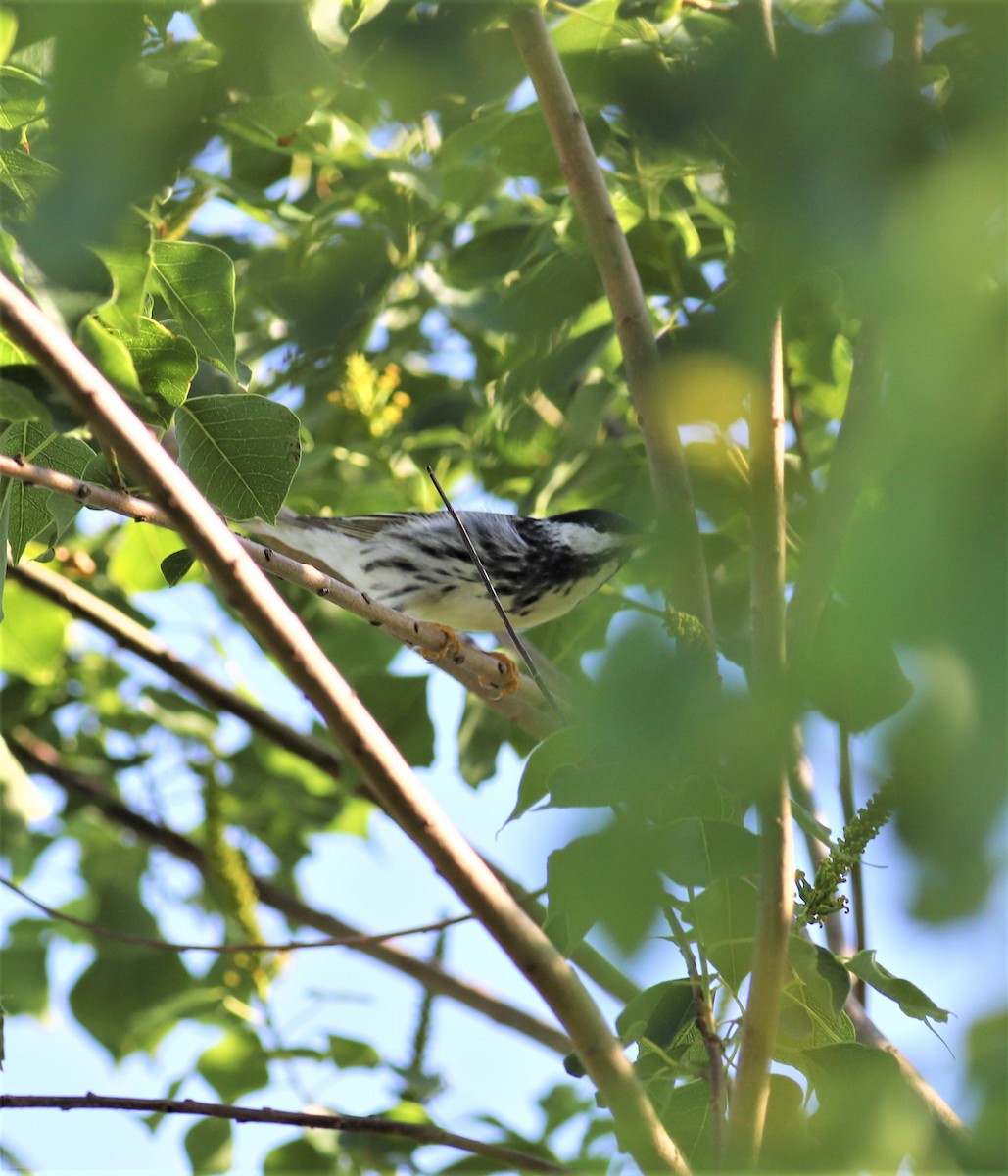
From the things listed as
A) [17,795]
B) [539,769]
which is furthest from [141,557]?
[539,769]

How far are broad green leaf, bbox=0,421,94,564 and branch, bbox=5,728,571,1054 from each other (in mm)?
1718

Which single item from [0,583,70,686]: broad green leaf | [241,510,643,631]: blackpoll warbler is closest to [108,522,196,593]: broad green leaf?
[0,583,70,686]: broad green leaf

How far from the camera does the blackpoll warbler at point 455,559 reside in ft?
12.8

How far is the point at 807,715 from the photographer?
2.09 feet

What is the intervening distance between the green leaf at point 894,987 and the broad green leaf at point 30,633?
98.8 inches

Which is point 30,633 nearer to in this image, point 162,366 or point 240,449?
point 240,449

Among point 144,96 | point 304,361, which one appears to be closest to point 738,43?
point 144,96

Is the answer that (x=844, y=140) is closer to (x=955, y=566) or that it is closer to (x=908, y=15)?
(x=908, y=15)

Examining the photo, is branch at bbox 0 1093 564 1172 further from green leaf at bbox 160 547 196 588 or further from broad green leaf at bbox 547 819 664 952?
broad green leaf at bbox 547 819 664 952

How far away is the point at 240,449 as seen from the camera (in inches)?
67.7

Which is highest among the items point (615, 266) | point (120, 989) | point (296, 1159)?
point (615, 266)

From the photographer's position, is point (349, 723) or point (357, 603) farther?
point (357, 603)

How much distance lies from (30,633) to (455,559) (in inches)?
55.7

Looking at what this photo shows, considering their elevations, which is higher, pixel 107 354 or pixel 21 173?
pixel 21 173
